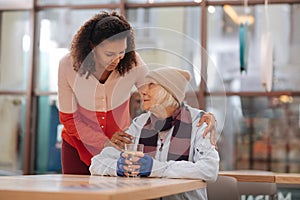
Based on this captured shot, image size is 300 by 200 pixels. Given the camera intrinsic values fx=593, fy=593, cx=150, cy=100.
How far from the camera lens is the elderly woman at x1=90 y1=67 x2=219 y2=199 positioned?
6.93 feet

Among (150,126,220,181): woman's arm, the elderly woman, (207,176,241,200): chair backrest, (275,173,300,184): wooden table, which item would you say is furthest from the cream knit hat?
(275,173,300,184): wooden table

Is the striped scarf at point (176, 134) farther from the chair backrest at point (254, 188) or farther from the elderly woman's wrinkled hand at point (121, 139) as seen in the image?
the chair backrest at point (254, 188)

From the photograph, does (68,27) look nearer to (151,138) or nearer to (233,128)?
(233,128)

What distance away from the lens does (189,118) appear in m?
2.17

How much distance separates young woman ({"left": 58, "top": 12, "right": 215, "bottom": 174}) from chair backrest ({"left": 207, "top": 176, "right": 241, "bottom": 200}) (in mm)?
575

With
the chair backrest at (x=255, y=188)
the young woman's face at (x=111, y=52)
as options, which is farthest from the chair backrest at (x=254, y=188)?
the young woman's face at (x=111, y=52)

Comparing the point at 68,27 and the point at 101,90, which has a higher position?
the point at 68,27

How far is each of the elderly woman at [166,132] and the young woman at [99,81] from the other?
97 millimetres

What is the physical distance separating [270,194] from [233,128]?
7.32ft

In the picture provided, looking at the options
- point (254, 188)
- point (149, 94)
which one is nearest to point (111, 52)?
point (149, 94)

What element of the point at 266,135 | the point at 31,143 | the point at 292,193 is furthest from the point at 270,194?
the point at 31,143

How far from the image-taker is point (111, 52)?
226 centimetres

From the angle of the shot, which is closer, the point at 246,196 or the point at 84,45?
the point at 84,45

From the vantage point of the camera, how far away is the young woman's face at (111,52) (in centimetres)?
226
